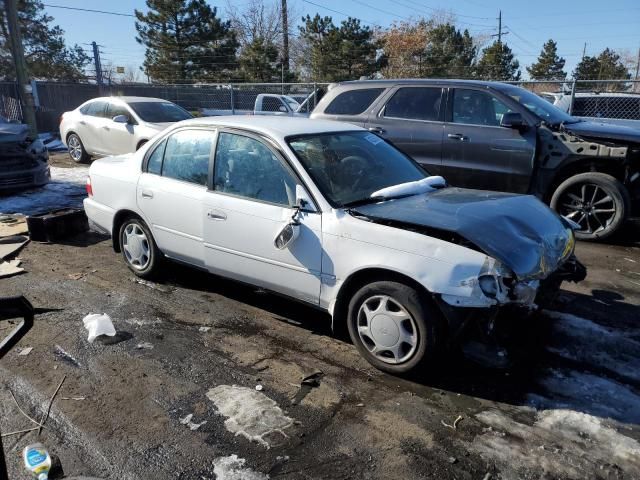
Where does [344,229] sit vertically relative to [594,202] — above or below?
above

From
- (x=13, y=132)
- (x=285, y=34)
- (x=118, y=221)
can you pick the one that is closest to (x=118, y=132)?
(x=13, y=132)

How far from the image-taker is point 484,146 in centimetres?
669

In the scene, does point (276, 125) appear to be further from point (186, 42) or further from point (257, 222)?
point (186, 42)

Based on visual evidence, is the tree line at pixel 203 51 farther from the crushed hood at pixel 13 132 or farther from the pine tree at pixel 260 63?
the crushed hood at pixel 13 132

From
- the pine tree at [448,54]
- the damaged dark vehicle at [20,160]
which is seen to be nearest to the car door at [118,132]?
the damaged dark vehicle at [20,160]

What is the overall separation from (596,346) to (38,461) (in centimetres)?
364

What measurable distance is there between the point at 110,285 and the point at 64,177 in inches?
260

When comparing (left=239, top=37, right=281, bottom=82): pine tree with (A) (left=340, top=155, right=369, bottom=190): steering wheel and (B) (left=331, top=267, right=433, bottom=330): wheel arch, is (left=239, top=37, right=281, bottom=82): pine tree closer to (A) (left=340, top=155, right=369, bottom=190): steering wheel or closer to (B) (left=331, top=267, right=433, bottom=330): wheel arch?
(A) (left=340, top=155, right=369, bottom=190): steering wheel

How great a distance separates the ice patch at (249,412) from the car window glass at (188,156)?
189 centimetres

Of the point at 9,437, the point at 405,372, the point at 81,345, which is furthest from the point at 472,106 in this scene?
the point at 9,437

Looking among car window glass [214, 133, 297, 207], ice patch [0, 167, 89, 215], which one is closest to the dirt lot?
car window glass [214, 133, 297, 207]

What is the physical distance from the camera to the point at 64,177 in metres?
10.6

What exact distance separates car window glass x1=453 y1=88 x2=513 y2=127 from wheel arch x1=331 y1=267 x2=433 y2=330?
411cm

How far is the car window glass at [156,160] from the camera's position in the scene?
15.9 ft
